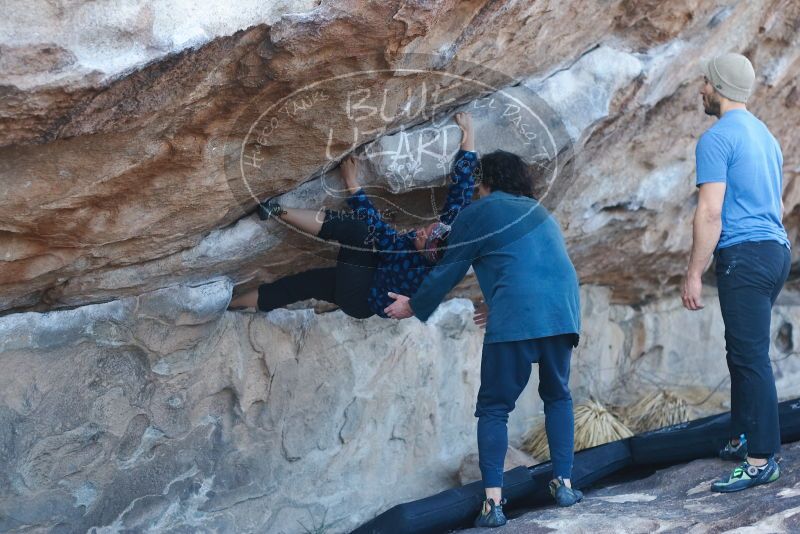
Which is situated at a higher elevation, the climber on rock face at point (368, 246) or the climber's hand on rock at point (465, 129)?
the climber's hand on rock at point (465, 129)

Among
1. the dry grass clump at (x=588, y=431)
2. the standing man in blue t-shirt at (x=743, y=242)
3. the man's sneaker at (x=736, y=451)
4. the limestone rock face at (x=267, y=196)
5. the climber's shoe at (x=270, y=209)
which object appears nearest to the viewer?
the limestone rock face at (x=267, y=196)

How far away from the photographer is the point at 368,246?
4.04 metres

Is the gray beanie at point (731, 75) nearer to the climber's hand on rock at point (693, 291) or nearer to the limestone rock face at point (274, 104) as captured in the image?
the limestone rock face at point (274, 104)

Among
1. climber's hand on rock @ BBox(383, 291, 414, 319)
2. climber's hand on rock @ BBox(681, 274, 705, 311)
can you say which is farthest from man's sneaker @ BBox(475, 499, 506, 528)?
climber's hand on rock @ BBox(681, 274, 705, 311)

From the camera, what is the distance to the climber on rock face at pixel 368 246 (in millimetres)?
3939

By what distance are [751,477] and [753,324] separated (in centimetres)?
59

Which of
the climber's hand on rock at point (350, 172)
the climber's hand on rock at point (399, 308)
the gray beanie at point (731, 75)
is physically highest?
the gray beanie at point (731, 75)

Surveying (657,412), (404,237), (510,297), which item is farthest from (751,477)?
(657,412)

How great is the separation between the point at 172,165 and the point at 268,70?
1.63 ft

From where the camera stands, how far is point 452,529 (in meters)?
3.91

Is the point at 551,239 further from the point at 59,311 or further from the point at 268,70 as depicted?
the point at 59,311

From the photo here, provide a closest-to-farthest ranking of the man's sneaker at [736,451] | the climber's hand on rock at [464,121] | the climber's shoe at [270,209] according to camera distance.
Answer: the climber's shoe at [270,209], the climber's hand on rock at [464,121], the man's sneaker at [736,451]

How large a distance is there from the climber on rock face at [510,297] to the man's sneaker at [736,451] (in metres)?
0.81

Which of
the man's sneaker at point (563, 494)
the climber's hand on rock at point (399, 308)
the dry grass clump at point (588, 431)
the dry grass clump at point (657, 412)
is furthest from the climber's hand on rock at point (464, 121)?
the dry grass clump at point (657, 412)
